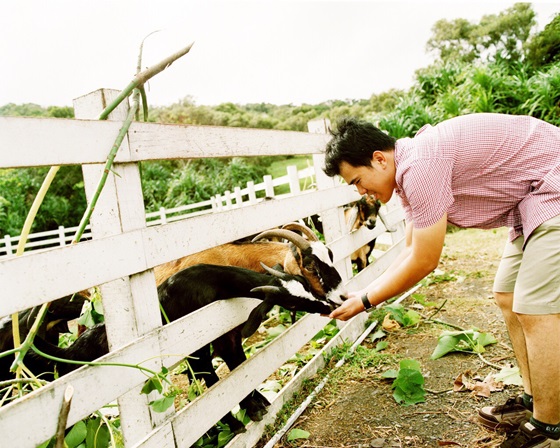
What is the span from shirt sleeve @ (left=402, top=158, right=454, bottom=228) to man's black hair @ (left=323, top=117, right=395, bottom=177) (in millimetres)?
281

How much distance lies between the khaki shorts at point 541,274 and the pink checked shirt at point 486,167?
59 millimetres

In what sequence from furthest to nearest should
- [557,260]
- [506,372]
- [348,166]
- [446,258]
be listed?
[446,258]
[506,372]
[348,166]
[557,260]

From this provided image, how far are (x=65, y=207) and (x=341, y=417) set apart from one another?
870 inches

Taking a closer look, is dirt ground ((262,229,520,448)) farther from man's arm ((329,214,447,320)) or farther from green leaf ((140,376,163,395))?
green leaf ((140,376,163,395))

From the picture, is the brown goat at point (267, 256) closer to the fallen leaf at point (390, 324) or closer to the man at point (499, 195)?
the fallen leaf at point (390, 324)

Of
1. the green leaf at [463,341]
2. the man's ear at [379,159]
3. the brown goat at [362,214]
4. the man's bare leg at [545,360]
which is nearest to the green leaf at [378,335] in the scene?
the green leaf at [463,341]

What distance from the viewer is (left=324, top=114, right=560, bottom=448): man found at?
2252mm

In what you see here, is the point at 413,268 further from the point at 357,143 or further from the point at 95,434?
the point at 95,434

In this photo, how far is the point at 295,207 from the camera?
11.2ft

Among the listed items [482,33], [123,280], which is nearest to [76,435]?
[123,280]

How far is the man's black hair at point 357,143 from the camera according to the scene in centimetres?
251

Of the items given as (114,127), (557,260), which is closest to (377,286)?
(557,260)

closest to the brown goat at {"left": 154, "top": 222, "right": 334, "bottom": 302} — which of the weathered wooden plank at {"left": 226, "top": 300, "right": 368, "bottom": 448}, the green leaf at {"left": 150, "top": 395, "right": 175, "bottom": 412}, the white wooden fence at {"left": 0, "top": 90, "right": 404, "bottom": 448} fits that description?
the weathered wooden plank at {"left": 226, "top": 300, "right": 368, "bottom": 448}

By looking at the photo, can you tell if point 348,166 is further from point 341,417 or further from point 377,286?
point 341,417
